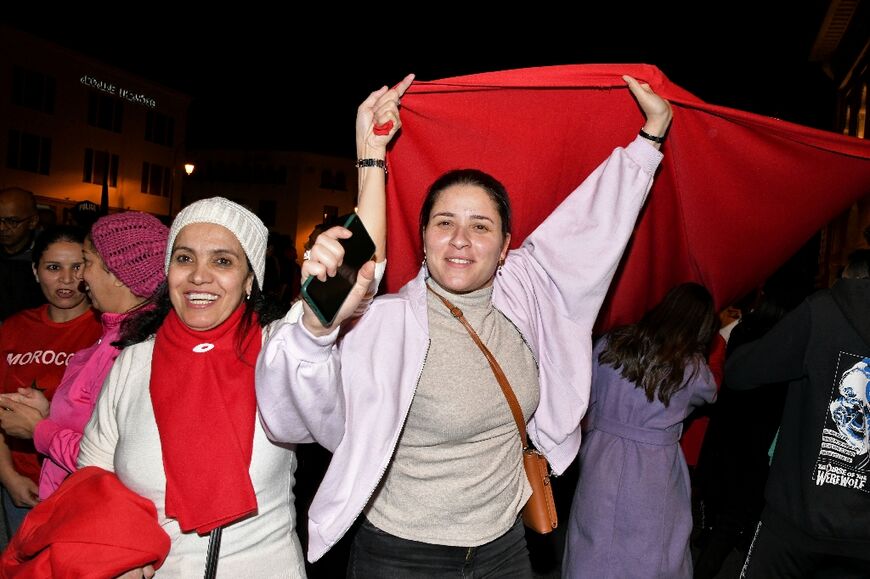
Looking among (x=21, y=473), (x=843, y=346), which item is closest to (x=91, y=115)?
(x=21, y=473)

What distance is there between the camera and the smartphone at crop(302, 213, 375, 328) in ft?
5.62

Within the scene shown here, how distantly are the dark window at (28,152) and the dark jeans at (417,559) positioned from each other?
33.7 metres

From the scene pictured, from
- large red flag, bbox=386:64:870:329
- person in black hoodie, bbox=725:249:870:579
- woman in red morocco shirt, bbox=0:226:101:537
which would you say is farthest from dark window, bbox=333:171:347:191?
person in black hoodie, bbox=725:249:870:579

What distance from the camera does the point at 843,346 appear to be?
10.5 ft

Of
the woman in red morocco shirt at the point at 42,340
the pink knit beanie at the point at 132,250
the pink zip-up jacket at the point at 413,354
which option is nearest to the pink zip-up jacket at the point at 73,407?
the pink knit beanie at the point at 132,250

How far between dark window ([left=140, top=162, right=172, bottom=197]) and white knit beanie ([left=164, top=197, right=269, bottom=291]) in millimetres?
38485

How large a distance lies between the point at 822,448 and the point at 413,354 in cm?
211

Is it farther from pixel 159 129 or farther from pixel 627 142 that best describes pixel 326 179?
pixel 627 142

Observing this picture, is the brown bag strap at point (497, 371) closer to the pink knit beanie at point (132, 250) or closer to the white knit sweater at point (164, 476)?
the white knit sweater at point (164, 476)

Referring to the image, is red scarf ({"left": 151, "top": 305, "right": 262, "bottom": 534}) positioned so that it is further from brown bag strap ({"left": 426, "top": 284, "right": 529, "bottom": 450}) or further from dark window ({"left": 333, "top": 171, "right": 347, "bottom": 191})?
dark window ({"left": 333, "top": 171, "right": 347, "bottom": 191})

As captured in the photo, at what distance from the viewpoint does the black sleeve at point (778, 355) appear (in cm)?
331

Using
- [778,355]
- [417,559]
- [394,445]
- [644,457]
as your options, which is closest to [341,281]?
[394,445]

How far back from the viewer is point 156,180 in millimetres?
38344

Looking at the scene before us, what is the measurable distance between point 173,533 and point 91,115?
37462 mm
